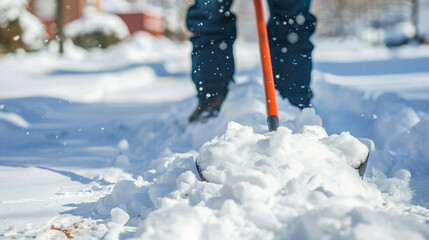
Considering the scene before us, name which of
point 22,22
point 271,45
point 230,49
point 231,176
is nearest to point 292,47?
point 271,45

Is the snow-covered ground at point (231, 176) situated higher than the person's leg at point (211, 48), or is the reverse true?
the person's leg at point (211, 48)

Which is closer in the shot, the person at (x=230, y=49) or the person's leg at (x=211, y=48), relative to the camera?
the person at (x=230, y=49)

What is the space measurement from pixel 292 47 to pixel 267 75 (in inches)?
25.9

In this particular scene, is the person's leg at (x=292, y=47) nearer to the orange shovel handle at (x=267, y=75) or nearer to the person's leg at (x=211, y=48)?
the person's leg at (x=211, y=48)

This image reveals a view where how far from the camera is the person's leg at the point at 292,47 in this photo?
2389mm

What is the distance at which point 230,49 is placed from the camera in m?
2.67

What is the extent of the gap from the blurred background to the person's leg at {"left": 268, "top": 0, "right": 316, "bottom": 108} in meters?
1.71

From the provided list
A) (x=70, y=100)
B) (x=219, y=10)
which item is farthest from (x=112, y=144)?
(x=70, y=100)

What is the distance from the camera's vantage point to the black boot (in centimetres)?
259

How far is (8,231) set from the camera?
4.09ft

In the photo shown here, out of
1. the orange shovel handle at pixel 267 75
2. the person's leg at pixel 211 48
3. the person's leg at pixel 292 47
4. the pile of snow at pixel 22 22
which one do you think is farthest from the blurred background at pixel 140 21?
the orange shovel handle at pixel 267 75

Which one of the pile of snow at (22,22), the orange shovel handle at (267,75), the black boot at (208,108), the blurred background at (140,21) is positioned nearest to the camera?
the orange shovel handle at (267,75)

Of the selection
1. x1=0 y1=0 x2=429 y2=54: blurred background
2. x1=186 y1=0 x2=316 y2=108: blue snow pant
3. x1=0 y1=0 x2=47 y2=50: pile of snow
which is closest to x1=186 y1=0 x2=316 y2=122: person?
x1=186 y1=0 x2=316 y2=108: blue snow pant

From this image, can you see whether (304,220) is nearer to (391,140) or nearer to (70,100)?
(391,140)
